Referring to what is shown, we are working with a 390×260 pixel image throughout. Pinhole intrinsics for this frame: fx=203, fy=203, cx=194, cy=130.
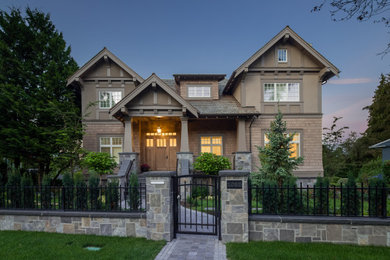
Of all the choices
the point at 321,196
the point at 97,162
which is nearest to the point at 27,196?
the point at 97,162

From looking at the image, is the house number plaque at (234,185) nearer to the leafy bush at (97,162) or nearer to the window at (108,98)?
the leafy bush at (97,162)

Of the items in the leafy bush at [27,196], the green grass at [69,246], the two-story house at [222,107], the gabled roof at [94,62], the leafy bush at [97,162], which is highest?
the gabled roof at [94,62]

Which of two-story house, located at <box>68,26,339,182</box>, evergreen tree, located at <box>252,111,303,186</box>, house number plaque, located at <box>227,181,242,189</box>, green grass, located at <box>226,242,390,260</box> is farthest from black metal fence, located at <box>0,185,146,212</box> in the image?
two-story house, located at <box>68,26,339,182</box>

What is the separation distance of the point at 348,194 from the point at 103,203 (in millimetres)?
6727

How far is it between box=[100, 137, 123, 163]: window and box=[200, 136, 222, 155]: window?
5370mm

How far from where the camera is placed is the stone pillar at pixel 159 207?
17.4 ft

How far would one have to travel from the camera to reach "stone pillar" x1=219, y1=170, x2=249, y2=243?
509cm

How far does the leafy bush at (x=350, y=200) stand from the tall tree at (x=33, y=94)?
454 inches

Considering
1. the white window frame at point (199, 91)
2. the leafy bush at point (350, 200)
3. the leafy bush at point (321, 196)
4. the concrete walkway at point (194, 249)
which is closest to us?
the concrete walkway at point (194, 249)

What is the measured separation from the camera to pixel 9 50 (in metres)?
11.0

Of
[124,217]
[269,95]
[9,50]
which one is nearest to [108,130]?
[9,50]

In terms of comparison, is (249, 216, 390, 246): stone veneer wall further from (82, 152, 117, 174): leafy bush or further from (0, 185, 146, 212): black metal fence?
(82, 152, 117, 174): leafy bush

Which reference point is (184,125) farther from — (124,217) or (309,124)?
(309,124)

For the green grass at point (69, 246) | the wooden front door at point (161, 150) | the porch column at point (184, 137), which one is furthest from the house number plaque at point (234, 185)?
the wooden front door at point (161, 150)
